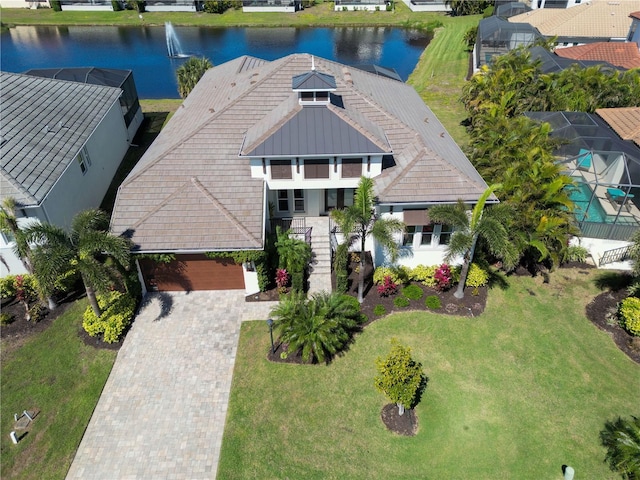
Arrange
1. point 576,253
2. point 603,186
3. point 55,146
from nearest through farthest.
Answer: point 576,253 → point 603,186 → point 55,146

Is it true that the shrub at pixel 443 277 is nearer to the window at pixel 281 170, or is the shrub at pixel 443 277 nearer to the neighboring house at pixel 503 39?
the window at pixel 281 170

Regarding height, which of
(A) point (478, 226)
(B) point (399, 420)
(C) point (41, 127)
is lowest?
(B) point (399, 420)

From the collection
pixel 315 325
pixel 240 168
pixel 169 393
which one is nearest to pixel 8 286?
pixel 169 393

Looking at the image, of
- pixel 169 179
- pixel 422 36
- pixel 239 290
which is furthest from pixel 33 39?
pixel 239 290

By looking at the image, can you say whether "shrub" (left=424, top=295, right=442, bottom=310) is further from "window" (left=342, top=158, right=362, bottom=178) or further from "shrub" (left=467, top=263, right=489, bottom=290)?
"window" (left=342, top=158, right=362, bottom=178)

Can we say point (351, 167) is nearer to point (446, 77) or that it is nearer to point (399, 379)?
point (399, 379)

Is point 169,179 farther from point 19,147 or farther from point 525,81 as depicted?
point 525,81

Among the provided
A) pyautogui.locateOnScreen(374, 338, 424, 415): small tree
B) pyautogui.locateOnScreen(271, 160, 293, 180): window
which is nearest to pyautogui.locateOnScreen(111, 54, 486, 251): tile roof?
pyautogui.locateOnScreen(271, 160, 293, 180): window

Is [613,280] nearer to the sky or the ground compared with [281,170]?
nearer to the ground
